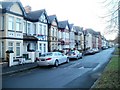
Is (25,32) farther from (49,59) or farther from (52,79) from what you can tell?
(52,79)

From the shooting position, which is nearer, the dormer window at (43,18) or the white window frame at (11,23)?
the white window frame at (11,23)

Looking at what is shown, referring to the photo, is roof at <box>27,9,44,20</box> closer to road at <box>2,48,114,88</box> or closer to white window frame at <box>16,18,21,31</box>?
white window frame at <box>16,18,21,31</box>

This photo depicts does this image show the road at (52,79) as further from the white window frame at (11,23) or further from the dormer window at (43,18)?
the dormer window at (43,18)

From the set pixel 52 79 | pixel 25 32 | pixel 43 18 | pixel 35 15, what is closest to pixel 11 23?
pixel 25 32

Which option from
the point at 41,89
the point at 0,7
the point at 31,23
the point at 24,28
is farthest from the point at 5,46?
the point at 41,89

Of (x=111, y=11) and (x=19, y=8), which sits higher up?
(x=19, y=8)

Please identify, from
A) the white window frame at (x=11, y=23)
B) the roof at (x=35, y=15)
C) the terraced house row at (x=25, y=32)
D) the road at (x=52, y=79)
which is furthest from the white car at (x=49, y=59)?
the roof at (x=35, y=15)

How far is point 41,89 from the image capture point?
36.8 feet

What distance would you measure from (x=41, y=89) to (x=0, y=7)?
16.7 meters

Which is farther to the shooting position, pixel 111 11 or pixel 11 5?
pixel 11 5

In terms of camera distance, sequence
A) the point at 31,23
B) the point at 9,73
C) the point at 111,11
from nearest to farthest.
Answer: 1. the point at 111,11
2. the point at 9,73
3. the point at 31,23

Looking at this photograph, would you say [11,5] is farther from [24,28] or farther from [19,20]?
[24,28]

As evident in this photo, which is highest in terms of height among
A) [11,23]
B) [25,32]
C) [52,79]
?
[11,23]

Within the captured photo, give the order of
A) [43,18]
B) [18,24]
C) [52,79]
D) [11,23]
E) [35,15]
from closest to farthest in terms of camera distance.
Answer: [52,79], [11,23], [18,24], [35,15], [43,18]
